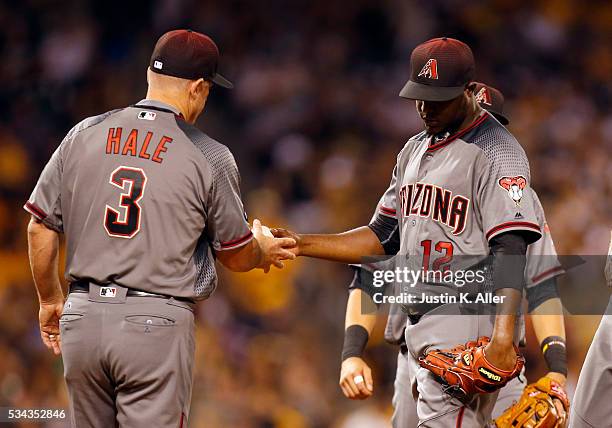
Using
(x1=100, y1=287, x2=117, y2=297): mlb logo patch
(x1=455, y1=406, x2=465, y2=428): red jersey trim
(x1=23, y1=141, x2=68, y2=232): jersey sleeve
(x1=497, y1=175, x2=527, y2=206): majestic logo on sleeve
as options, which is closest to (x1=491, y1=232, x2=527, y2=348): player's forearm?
(x1=497, y1=175, x2=527, y2=206): majestic logo on sleeve

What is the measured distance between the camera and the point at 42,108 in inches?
304

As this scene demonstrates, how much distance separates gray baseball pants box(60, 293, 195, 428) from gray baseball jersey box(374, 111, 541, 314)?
877 mm

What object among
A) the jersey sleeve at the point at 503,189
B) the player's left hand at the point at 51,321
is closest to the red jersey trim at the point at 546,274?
the jersey sleeve at the point at 503,189

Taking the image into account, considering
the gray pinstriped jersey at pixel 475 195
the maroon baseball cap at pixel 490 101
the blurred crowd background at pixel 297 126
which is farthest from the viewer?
the blurred crowd background at pixel 297 126

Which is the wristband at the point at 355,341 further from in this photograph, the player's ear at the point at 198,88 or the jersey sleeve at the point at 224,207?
the player's ear at the point at 198,88

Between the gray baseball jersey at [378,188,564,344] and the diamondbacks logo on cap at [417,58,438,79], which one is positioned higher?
the diamondbacks logo on cap at [417,58,438,79]

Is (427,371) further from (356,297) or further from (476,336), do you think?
(356,297)

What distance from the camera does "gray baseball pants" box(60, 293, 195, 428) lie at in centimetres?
287

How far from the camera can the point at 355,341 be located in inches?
145

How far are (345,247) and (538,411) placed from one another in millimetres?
976

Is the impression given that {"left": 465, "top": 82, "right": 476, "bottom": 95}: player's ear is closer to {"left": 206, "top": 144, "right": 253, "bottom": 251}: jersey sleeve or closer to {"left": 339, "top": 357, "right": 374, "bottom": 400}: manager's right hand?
{"left": 206, "top": 144, "right": 253, "bottom": 251}: jersey sleeve

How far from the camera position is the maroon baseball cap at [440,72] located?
10.2 feet

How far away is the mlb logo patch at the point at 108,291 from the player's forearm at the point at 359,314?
118cm

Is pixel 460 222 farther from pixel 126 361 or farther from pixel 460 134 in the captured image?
pixel 126 361
